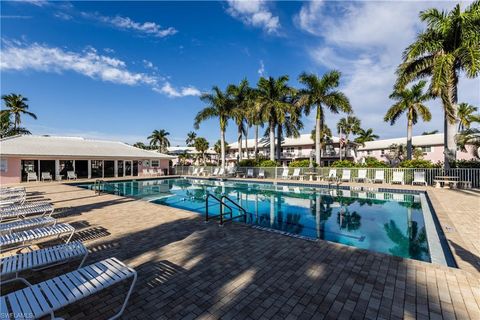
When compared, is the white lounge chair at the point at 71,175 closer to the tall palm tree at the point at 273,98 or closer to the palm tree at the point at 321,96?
the tall palm tree at the point at 273,98

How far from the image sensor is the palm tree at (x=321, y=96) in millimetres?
22438

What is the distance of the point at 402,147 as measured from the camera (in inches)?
1507

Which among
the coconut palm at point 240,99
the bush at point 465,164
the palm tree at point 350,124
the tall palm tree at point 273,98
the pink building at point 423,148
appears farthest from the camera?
the palm tree at point 350,124

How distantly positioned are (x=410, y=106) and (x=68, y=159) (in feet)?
118

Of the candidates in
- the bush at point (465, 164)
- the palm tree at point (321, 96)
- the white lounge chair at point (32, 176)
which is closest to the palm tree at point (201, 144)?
the palm tree at point (321, 96)

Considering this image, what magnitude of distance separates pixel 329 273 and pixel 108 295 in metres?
3.32

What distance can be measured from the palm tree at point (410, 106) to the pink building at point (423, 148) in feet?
41.3

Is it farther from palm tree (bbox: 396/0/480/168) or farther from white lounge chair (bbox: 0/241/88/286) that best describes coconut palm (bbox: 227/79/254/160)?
white lounge chair (bbox: 0/241/88/286)

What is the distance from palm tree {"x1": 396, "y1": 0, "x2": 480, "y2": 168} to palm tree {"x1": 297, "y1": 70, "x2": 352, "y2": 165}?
22.4 feet

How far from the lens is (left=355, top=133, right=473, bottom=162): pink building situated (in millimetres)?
34875

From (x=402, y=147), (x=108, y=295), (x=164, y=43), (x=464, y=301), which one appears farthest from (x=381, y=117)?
(x=108, y=295)

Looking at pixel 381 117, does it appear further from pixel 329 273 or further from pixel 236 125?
pixel 329 273

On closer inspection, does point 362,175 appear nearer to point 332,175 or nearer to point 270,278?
point 332,175

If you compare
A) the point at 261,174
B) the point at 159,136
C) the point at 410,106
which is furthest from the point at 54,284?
the point at 159,136
